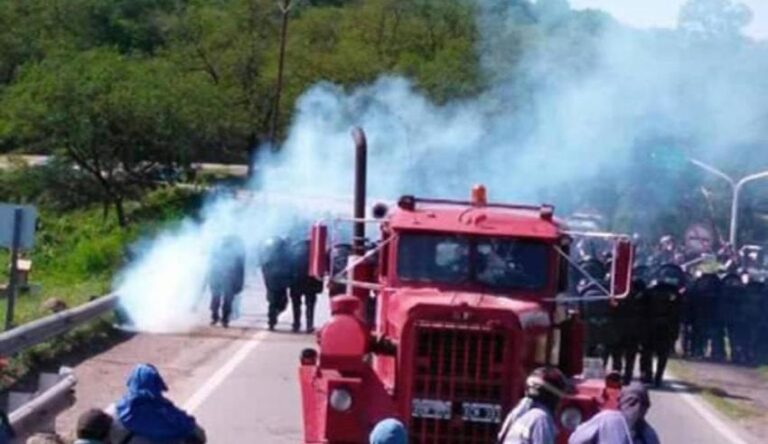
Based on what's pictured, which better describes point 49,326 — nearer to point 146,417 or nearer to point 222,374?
point 222,374

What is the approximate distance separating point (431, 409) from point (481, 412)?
37 centimetres

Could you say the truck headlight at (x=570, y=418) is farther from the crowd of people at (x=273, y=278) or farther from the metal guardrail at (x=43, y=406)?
the crowd of people at (x=273, y=278)

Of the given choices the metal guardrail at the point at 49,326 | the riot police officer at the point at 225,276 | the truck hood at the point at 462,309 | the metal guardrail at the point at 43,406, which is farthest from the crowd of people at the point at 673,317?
the riot police officer at the point at 225,276

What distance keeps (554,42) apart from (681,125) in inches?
129

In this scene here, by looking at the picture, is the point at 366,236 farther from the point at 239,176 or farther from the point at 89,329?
the point at 239,176

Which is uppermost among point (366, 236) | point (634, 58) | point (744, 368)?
point (634, 58)

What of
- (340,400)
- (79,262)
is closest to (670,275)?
(340,400)

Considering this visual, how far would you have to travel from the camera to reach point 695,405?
24719 millimetres

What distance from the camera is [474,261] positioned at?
16125 mm

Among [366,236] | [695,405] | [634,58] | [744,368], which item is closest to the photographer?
[366,236]

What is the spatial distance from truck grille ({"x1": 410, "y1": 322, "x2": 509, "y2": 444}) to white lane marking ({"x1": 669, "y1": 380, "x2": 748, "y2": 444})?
7210 mm

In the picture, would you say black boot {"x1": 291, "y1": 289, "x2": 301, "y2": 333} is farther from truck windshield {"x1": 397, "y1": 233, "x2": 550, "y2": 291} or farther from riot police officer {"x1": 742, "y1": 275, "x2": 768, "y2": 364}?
truck windshield {"x1": 397, "y1": 233, "x2": 550, "y2": 291}

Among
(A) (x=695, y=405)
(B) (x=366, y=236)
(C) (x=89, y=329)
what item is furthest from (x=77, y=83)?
(B) (x=366, y=236)

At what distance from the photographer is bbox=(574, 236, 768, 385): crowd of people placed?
1038 inches
